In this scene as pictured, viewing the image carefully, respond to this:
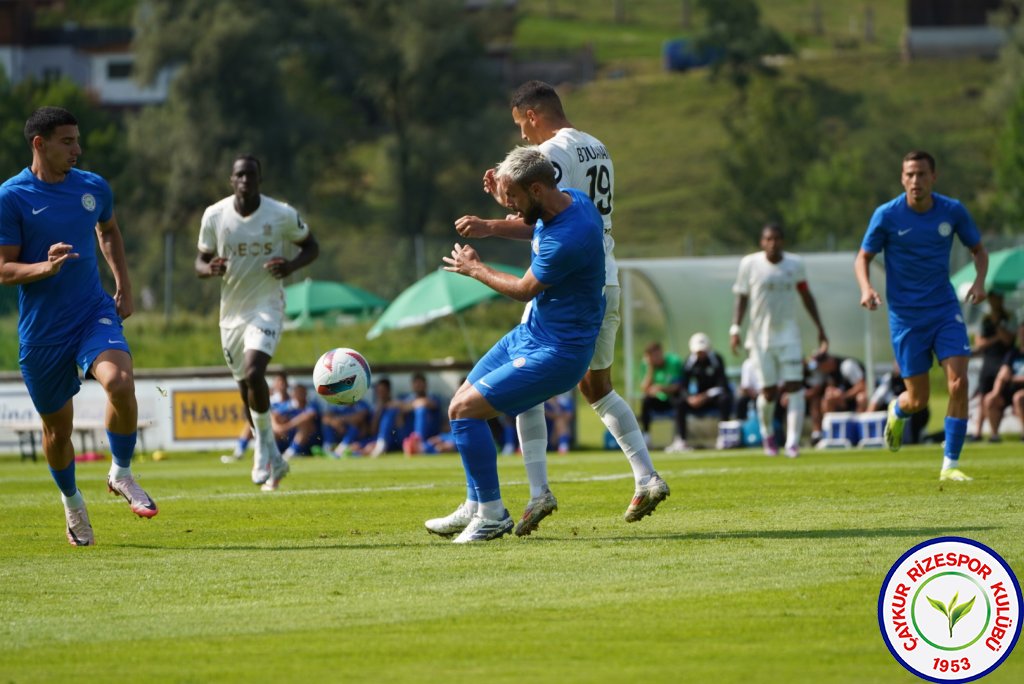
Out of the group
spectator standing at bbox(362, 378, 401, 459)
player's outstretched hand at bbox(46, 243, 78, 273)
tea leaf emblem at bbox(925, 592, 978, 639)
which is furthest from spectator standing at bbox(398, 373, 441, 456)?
tea leaf emblem at bbox(925, 592, 978, 639)

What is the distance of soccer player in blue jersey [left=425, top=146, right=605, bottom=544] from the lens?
860cm

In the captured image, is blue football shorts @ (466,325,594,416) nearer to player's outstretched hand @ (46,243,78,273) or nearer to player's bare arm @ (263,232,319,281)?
player's outstretched hand @ (46,243,78,273)

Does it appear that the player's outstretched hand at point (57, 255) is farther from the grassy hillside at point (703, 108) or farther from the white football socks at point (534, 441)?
the grassy hillside at point (703, 108)

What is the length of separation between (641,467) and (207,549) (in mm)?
2529

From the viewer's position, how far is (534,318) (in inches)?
352

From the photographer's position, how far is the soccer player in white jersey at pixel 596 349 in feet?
30.8

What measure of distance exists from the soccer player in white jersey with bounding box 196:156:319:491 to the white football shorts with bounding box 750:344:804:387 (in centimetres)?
617

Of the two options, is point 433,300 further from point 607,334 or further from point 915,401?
point 607,334

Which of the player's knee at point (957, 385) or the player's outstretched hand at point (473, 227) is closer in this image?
the player's outstretched hand at point (473, 227)

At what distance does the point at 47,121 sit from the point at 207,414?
15.1m

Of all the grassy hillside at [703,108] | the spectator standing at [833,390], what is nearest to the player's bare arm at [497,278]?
the spectator standing at [833,390]

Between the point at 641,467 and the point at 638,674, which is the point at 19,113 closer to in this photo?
the point at 641,467

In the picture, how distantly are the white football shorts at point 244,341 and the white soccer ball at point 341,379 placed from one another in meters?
2.42

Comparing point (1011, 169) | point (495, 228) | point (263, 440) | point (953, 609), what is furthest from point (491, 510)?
point (1011, 169)
